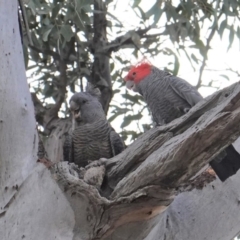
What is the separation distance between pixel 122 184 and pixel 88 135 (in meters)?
1.12

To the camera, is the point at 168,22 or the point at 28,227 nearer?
the point at 28,227

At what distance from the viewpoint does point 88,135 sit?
2.52 meters

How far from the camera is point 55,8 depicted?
2.54m

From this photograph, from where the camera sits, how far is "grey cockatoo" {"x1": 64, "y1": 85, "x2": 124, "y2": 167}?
98.2 inches

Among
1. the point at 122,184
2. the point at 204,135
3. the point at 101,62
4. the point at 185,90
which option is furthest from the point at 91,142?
the point at 204,135

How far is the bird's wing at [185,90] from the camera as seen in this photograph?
2252mm

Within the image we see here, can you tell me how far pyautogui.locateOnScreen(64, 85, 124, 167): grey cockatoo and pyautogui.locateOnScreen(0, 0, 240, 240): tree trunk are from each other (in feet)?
2.71

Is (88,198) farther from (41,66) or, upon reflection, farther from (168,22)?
(41,66)

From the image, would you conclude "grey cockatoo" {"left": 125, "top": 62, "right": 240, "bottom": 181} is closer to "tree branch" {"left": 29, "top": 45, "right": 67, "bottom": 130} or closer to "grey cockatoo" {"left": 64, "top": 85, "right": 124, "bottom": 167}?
"grey cockatoo" {"left": 64, "top": 85, "right": 124, "bottom": 167}

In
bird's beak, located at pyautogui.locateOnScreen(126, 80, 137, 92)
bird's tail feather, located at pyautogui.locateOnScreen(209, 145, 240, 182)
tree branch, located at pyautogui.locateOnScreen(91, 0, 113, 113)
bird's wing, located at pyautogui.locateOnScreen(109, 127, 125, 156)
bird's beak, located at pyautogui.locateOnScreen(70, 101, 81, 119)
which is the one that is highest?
tree branch, located at pyautogui.locateOnScreen(91, 0, 113, 113)

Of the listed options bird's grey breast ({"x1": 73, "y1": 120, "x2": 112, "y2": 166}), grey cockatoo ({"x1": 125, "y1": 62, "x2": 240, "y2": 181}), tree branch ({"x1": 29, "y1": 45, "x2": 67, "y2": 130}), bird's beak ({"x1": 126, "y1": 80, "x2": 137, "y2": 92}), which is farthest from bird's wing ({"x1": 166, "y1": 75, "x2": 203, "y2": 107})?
tree branch ({"x1": 29, "y1": 45, "x2": 67, "y2": 130})

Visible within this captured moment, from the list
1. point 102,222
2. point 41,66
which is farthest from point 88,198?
point 41,66

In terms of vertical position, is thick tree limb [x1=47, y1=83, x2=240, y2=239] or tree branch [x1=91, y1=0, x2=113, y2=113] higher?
A: tree branch [x1=91, y1=0, x2=113, y2=113]

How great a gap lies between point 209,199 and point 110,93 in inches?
54.8
